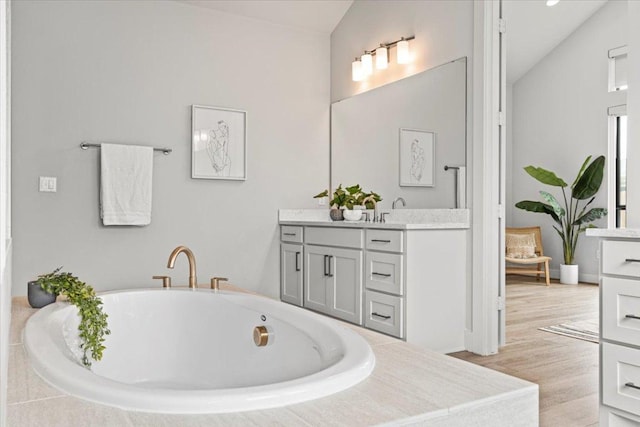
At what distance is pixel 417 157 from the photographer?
12.3 feet

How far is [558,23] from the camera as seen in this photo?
6375 millimetres

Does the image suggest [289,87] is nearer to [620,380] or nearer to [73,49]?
[73,49]

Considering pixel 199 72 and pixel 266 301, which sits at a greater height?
pixel 199 72

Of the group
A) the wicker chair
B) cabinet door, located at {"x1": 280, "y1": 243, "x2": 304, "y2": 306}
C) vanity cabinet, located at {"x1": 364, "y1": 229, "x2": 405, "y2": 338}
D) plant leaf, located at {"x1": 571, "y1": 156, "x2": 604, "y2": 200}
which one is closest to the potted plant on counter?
cabinet door, located at {"x1": 280, "y1": 243, "x2": 304, "y2": 306}

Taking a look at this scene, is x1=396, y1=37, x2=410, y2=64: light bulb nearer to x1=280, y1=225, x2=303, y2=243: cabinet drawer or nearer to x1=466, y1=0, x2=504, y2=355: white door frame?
x1=466, y1=0, x2=504, y2=355: white door frame

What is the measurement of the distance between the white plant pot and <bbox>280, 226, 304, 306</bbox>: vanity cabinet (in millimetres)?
3675

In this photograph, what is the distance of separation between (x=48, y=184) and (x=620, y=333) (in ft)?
11.3

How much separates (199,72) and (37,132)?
4.15 feet

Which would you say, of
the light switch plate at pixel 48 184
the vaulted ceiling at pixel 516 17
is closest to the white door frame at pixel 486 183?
the vaulted ceiling at pixel 516 17

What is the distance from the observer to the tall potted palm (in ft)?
20.0

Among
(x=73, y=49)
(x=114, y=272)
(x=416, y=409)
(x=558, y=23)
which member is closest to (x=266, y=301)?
(x=416, y=409)

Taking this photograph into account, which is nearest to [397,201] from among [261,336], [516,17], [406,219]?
[406,219]

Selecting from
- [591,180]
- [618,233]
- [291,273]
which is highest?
[591,180]

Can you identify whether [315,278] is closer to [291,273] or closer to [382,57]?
[291,273]
